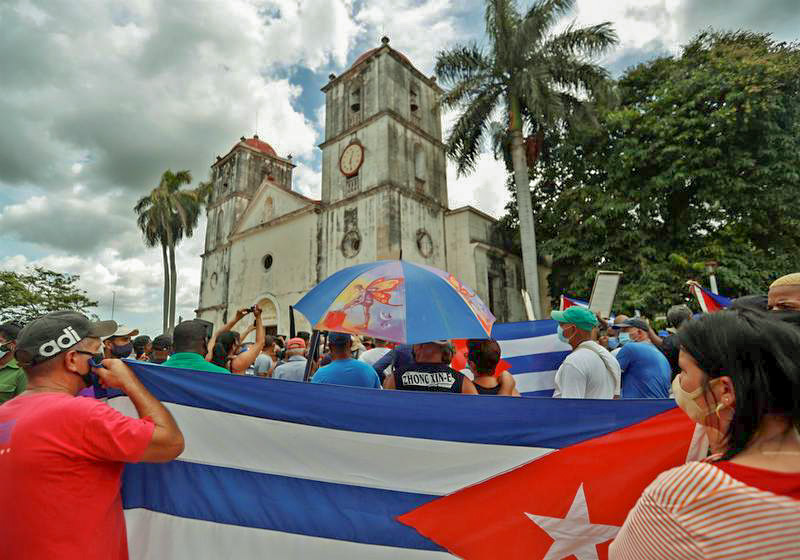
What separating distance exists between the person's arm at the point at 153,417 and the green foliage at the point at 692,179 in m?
14.9

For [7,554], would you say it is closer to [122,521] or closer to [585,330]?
[122,521]

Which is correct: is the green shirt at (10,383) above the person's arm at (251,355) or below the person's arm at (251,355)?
below

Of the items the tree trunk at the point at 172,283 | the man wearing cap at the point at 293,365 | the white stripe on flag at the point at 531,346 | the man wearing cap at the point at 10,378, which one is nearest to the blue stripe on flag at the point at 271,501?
the man wearing cap at the point at 10,378

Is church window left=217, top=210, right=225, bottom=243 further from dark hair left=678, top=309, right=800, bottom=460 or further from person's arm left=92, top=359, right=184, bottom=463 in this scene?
dark hair left=678, top=309, right=800, bottom=460

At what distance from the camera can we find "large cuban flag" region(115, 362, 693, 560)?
1.97m

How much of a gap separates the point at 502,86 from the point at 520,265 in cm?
951

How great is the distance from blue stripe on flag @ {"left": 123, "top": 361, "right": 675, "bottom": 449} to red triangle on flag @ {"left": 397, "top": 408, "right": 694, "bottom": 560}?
0.07 m

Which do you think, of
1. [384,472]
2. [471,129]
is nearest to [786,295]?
[384,472]

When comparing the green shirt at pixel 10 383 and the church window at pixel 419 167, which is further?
the church window at pixel 419 167

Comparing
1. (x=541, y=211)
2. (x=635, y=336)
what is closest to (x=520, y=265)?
(x=541, y=211)

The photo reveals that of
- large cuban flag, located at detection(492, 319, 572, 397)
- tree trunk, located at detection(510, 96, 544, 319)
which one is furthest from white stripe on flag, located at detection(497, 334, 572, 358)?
tree trunk, located at detection(510, 96, 544, 319)

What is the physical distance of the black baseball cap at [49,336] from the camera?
162 cm

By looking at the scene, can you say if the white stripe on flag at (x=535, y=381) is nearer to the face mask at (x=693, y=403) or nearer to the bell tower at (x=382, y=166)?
the face mask at (x=693, y=403)

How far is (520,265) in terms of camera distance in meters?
22.4
